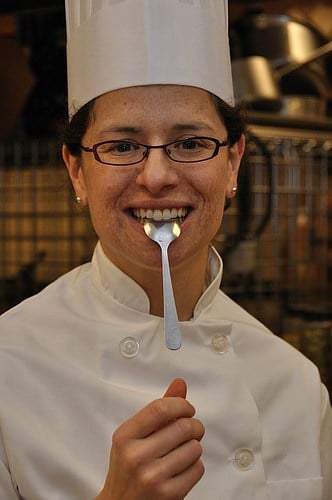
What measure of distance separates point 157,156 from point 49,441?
371mm

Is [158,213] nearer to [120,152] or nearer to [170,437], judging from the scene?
[120,152]

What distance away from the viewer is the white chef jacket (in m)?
0.98

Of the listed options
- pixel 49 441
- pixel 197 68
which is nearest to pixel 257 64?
pixel 197 68

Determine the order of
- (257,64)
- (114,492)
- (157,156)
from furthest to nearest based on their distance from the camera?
(257,64) → (157,156) → (114,492)

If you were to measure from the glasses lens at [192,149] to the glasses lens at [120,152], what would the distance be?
38mm

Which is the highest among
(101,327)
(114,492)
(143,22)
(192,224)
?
(143,22)

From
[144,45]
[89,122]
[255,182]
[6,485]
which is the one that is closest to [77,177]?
[89,122]

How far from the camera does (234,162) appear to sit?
112 cm

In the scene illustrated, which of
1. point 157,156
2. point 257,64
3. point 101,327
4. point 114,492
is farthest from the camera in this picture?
point 257,64

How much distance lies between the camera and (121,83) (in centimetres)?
98

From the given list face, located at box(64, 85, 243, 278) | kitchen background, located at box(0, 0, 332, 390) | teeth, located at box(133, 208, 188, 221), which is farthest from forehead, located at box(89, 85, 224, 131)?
kitchen background, located at box(0, 0, 332, 390)

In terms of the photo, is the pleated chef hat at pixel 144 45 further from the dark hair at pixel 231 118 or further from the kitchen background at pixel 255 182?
the kitchen background at pixel 255 182

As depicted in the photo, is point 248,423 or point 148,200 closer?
point 148,200

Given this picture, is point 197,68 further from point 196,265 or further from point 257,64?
point 257,64
